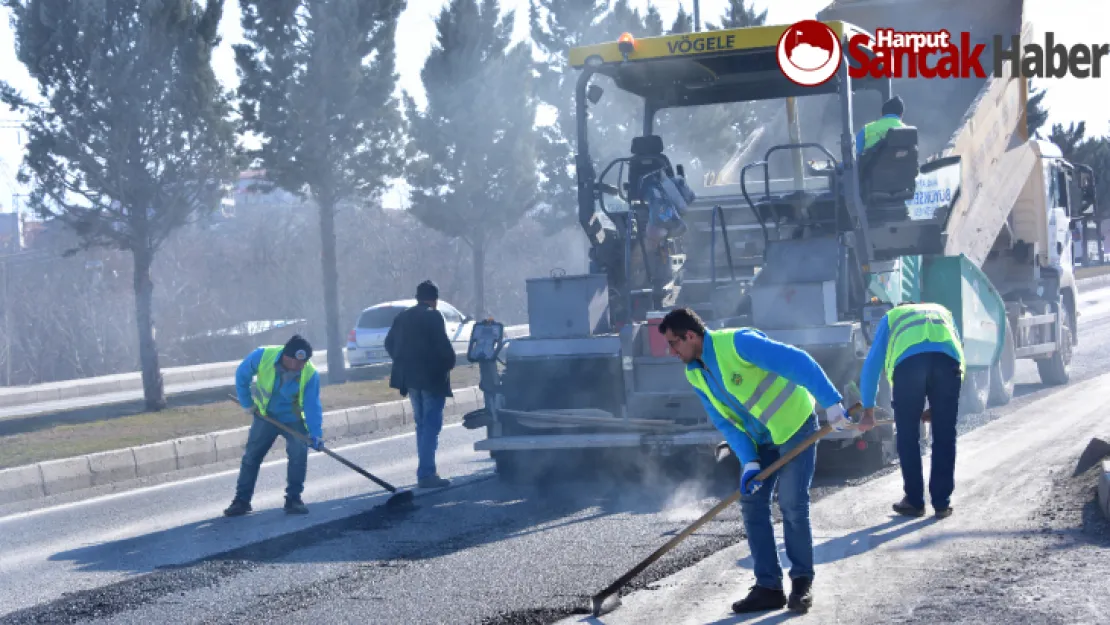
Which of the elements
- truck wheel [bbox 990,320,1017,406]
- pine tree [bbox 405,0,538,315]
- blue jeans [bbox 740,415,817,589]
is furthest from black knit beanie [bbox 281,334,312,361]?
pine tree [bbox 405,0,538,315]

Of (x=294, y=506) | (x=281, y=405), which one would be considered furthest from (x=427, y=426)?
(x=294, y=506)

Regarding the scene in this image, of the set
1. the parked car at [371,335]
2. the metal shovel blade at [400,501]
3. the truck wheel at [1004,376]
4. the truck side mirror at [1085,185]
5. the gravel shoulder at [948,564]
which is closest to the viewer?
the gravel shoulder at [948,564]

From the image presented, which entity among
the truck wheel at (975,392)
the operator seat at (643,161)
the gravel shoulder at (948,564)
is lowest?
the gravel shoulder at (948,564)

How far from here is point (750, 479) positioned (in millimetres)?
5805

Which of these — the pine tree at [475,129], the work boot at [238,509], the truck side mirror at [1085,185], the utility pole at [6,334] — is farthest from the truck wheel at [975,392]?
the utility pole at [6,334]

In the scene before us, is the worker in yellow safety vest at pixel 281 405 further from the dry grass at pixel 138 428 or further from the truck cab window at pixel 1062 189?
the truck cab window at pixel 1062 189

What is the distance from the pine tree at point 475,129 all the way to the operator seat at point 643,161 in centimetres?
1515

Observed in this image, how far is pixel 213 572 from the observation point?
7.36 m

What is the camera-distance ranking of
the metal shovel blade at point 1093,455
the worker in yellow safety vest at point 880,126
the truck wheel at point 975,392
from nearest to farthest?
the metal shovel blade at point 1093,455
the worker in yellow safety vest at point 880,126
the truck wheel at point 975,392

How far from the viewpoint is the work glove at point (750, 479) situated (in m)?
5.81

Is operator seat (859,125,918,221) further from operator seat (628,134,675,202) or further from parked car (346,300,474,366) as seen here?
parked car (346,300,474,366)

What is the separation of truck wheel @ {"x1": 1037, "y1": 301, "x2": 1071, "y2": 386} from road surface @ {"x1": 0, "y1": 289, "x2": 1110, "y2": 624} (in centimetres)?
436

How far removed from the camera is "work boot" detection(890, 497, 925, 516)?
25.3 feet

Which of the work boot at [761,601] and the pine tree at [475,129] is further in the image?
the pine tree at [475,129]
